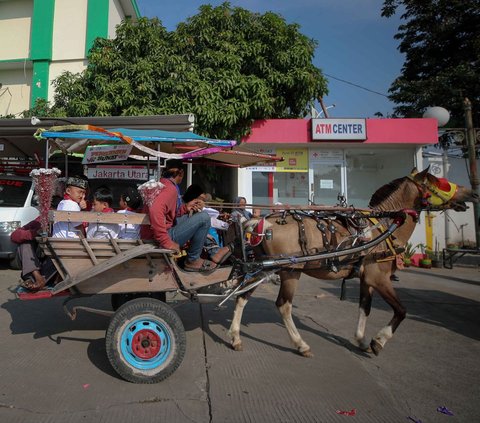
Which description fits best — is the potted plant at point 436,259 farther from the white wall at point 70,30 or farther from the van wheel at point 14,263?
the white wall at point 70,30

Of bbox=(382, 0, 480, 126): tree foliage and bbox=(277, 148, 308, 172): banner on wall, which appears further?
bbox=(382, 0, 480, 126): tree foliage

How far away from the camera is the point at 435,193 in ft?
13.8

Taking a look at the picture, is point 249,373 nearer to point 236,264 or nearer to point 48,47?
point 236,264

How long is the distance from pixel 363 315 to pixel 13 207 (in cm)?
732

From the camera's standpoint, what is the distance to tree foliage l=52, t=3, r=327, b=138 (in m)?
9.09

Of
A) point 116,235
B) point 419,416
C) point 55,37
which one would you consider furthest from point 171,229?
point 55,37

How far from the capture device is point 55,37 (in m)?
13.8

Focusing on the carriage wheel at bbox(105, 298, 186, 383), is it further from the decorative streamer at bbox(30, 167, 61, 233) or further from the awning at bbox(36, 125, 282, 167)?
the awning at bbox(36, 125, 282, 167)

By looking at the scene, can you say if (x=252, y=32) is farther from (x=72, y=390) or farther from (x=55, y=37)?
(x=72, y=390)

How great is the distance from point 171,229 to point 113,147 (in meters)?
1.30

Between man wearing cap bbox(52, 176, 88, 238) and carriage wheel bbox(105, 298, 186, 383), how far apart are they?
88 centimetres

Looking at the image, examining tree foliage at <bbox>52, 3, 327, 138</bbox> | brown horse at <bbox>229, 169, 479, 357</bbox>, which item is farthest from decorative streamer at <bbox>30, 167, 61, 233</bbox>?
tree foliage at <bbox>52, 3, 327, 138</bbox>

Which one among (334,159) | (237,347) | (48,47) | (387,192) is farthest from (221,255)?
(48,47)

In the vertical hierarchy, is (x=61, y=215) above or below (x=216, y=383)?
above
